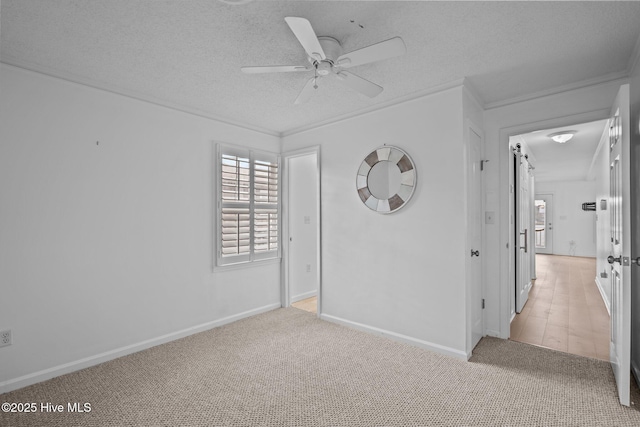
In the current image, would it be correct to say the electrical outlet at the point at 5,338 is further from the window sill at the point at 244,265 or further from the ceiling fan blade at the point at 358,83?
the ceiling fan blade at the point at 358,83

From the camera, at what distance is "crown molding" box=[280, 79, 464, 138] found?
9.32 feet

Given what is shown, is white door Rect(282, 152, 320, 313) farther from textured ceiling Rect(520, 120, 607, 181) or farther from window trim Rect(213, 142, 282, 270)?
textured ceiling Rect(520, 120, 607, 181)

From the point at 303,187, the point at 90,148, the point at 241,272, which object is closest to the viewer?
the point at 90,148

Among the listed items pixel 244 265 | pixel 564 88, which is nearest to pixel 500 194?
pixel 564 88

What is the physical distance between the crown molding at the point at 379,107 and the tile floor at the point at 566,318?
8.28 ft

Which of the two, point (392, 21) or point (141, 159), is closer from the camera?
point (392, 21)

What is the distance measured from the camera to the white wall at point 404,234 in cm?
286

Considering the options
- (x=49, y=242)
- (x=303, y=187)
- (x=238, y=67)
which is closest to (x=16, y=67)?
(x=49, y=242)

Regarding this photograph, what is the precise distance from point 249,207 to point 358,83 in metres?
2.20

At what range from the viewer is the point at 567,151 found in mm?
5719

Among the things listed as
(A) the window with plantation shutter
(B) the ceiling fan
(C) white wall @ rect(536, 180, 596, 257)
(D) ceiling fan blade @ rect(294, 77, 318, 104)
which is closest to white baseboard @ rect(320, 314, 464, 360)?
(A) the window with plantation shutter

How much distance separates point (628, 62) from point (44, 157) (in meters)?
4.47

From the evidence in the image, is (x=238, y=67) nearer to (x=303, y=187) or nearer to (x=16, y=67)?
(x=16, y=67)

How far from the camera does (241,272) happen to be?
3.90 metres
